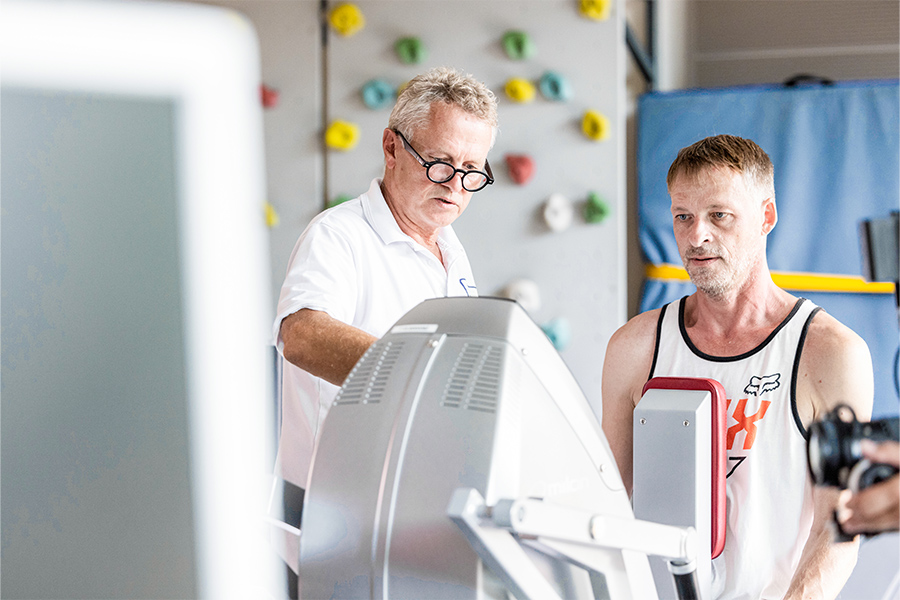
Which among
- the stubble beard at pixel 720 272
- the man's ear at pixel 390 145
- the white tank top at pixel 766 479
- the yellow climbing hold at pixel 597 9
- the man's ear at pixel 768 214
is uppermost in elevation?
the yellow climbing hold at pixel 597 9

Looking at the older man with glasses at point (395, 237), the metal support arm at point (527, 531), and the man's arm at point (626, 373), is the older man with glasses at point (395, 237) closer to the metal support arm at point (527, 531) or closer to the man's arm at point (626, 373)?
the man's arm at point (626, 373)

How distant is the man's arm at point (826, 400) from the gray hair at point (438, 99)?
0.64m

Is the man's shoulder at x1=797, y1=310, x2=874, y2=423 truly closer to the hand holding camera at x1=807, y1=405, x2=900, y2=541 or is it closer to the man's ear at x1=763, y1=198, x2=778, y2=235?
the man's ear at x1=763, y1=198, x2=778, y2=235

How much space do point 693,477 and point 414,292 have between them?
0.60 m

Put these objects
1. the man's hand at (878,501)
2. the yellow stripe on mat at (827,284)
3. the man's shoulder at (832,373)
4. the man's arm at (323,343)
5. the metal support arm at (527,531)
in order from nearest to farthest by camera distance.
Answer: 1. the metal support arm at (527,531)
2. the man's hand at (878,501)
3. the man's arm at (323,343)
4. the man's shoulder at (832,373)
5. the yellow stripe on mat at (827,284)

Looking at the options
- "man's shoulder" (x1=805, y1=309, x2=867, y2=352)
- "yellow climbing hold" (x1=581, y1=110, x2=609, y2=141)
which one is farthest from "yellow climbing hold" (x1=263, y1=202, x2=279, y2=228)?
"man's shoulder" (x1=805, y1=309, x2=867, y2=352)

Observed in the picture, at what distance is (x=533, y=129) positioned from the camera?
2.79 meters

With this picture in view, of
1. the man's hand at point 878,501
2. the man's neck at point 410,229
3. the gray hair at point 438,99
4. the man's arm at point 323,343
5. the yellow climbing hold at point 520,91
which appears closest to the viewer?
the man's hand at point 878,501

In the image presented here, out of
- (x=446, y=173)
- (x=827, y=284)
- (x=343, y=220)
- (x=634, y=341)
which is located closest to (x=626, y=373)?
(x=634, y=341)

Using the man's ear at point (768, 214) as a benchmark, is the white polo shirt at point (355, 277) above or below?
below

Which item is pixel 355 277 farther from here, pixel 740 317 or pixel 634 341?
pixel 740 317

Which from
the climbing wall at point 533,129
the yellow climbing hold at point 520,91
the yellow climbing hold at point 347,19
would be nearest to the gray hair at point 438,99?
the climbing wall at point 533,129

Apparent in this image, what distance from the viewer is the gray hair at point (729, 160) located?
1209 millimetres

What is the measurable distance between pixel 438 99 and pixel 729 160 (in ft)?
1.63
